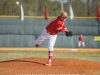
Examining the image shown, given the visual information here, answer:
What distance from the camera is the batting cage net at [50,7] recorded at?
23.3 meters

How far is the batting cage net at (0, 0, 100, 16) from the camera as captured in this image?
23312mm

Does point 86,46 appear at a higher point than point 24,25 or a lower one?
lower

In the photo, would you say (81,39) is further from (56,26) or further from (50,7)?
(56,26)

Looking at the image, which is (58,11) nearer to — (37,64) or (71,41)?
(71,41)

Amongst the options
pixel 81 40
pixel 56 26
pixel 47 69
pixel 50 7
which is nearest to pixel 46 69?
pixel 47 69

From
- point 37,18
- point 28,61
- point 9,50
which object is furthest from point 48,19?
point 28,61

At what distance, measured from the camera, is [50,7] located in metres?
24.6

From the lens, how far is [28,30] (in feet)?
68.6

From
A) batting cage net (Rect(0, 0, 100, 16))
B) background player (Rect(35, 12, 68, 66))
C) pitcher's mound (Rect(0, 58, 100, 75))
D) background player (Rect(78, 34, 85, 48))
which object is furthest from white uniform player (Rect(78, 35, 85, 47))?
background player (Rect(35, 12, 68, 66))

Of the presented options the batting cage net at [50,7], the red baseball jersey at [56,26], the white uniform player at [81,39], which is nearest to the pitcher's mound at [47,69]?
the red baseball jersey at [56,26]

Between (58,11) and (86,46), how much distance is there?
4.67 m

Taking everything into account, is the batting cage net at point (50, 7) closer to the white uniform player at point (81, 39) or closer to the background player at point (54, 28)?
the white uniform player at point (81, 39)

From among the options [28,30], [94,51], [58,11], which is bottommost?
[94,51]

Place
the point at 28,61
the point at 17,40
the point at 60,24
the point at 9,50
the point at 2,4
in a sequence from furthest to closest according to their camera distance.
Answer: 1. the point at 2,4
2. the point at 17,40
3. the point at 9,50
4. the point at 28,61
5. the point at 60,24
